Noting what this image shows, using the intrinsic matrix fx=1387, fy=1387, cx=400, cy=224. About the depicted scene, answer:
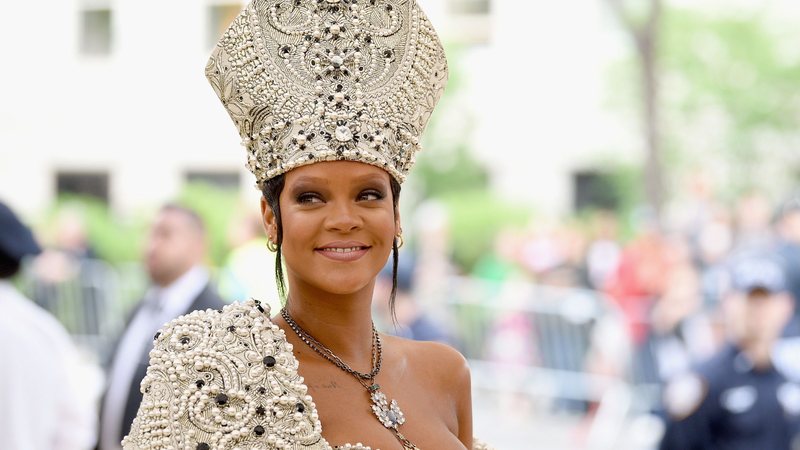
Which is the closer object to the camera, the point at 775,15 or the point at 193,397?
the point at 193,397

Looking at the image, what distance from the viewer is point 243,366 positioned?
2.83 metres

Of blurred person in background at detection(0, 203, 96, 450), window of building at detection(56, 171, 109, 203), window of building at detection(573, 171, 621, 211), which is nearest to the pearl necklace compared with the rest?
blurred person in background at detection(0, 203, 96, 450)

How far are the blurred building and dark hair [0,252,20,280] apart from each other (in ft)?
64.6

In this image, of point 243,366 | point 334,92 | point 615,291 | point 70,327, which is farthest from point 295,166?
point 70,327

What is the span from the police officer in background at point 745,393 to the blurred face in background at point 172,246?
2.62m

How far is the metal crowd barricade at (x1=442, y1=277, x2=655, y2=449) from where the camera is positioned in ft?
39.4

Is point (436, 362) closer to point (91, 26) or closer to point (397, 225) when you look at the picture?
point (397, 225)

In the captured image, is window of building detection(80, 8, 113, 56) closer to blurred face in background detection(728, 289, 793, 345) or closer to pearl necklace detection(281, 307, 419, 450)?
blurred face in background detection(728, 289, 793, 345)

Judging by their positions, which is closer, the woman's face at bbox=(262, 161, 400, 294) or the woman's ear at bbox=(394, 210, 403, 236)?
Answer: the woman's face at bbox=(262, 161, 400, 294)

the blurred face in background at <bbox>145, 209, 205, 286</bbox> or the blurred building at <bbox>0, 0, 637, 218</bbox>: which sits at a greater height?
the blurred building at <bbox>0, 0, 637, 218</bbox>

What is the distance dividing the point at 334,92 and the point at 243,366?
0.62 meters

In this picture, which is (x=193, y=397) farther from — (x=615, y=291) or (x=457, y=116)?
(x=457, y=116)

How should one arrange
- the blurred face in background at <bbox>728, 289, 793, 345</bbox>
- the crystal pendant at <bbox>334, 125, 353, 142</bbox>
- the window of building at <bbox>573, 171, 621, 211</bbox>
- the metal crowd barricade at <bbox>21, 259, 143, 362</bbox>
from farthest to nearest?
the window of building at <bbox>573, 171, 621, 211</bbox>, the metal crowd barricade at <bbox>21, 259, 143, 362</bbox>, the blurred face in background at <bbox>728, 289, 793, 345</bbox>, the crystal pendant at <bbox>334, 125, 353, 142</bbox>

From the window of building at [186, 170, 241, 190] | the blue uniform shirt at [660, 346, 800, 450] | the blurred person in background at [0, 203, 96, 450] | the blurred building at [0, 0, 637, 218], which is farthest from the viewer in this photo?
the window of building at [186, 170, 241, 190]
